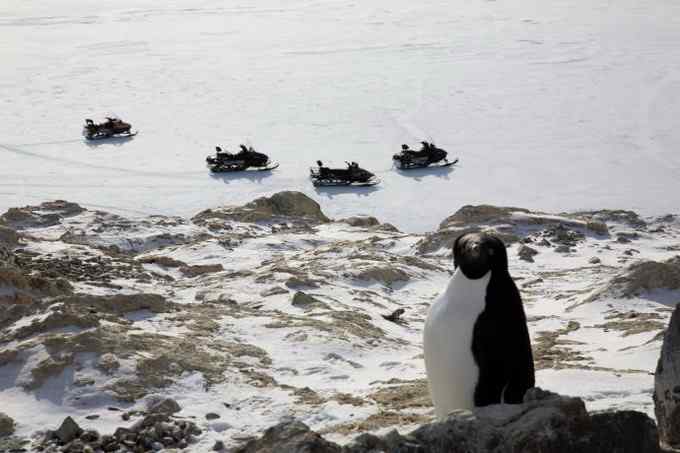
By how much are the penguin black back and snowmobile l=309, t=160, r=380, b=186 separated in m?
17.7

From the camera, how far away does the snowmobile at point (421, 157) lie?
24562 millimetres

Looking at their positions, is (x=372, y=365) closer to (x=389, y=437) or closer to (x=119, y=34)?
(x=389, y=437)

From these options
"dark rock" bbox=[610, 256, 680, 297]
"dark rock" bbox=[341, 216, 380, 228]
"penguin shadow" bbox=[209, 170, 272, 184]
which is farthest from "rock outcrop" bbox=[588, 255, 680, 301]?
"penguin shadow" bbox=[209, 170, 272, 184]

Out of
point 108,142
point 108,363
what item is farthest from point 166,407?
point 108,142

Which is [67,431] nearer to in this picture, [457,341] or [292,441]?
[292,441]

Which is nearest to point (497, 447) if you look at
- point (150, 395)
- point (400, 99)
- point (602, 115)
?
point (150, 395)

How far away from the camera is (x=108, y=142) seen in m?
28.4

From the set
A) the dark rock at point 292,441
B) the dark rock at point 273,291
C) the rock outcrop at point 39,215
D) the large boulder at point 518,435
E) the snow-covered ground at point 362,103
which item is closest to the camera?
the dark rock at point 292,441

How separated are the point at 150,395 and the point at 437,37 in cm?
3779

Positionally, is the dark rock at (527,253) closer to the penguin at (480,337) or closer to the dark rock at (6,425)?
the penguin at (480,337)

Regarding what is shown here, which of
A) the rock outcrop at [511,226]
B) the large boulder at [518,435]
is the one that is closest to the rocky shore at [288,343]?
the large boulder at [518,435]

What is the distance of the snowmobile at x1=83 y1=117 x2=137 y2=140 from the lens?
28406 millimetres

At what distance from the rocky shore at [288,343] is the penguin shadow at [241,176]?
29.7 feet

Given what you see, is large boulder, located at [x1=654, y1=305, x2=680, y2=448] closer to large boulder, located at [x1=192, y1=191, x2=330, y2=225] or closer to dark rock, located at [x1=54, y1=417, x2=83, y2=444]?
dark rock, located at [x1=54, y1=417, x2=83, y2=444]
